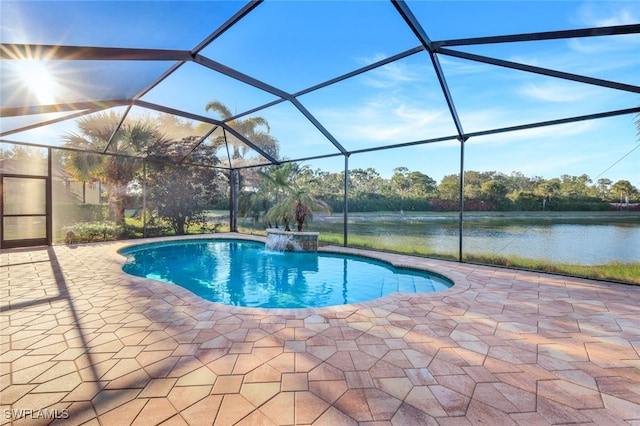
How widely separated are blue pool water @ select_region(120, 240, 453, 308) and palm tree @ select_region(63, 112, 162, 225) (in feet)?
12.4

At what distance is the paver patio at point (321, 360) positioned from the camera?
76.0 inches

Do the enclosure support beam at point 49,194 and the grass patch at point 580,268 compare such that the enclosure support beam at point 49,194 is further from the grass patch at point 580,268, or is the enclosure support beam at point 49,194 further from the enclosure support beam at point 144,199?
the grass patch at point 580,268

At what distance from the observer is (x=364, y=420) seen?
185cm

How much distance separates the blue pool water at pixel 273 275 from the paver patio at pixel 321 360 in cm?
115

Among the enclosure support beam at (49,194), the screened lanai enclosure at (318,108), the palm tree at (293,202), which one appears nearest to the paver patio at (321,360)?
the screened lanai enclosure at (318,108)

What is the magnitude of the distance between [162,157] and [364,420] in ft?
40.8

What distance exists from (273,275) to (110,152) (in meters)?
8.48

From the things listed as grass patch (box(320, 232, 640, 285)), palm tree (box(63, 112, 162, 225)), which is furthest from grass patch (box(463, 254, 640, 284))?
palm tree (box(63, 112, 162, 225))

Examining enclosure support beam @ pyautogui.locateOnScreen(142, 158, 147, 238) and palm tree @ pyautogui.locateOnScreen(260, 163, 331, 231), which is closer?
palm tree @ pyautogui.locateOnScreen(260, 163, 331, 231)

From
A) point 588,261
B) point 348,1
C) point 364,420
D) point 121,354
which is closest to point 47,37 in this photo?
point 121,354

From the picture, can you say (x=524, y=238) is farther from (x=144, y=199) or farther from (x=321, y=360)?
(x=144, y=199)

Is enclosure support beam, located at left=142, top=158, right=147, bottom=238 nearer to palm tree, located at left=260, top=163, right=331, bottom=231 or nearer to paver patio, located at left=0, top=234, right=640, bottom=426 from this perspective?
palm tree, located at left=260, top=163, right=331, bottom=231

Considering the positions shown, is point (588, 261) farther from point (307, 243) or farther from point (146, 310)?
point (146, 310)

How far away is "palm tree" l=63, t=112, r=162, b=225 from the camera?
1028cm
